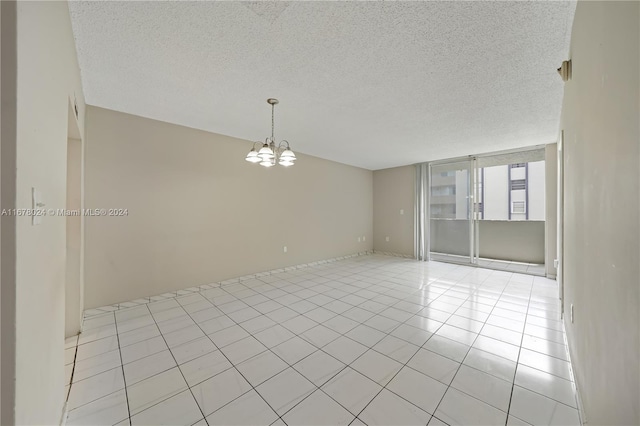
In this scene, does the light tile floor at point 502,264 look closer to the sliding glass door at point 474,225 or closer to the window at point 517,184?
the sliding glass door at point 474,225

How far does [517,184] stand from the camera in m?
10.6

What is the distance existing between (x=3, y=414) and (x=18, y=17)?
3.87 ft

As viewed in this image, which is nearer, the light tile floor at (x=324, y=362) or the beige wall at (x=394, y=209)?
the light tile floor at (x=324, y=362)

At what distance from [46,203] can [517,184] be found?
13.9 meters

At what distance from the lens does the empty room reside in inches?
35.0

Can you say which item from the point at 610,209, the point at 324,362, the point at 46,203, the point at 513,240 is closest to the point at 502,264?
the point at 513,240

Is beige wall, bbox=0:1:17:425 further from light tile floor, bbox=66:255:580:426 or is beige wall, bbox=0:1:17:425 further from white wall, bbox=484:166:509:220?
white wall, bbox=484:166:509:220

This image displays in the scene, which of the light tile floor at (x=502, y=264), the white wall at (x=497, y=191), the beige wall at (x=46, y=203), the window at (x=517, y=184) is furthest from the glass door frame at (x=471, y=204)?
the window at (x=517, y=184)

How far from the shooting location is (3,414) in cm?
66

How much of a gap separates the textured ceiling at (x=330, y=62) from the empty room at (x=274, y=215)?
21mm

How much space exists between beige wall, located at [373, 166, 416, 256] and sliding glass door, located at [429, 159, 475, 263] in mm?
550

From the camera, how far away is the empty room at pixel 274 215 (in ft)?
2.92

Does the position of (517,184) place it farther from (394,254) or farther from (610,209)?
(610,209)

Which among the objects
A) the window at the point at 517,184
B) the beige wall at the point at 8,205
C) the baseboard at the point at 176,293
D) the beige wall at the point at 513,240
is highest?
the window at the point at 517,184
